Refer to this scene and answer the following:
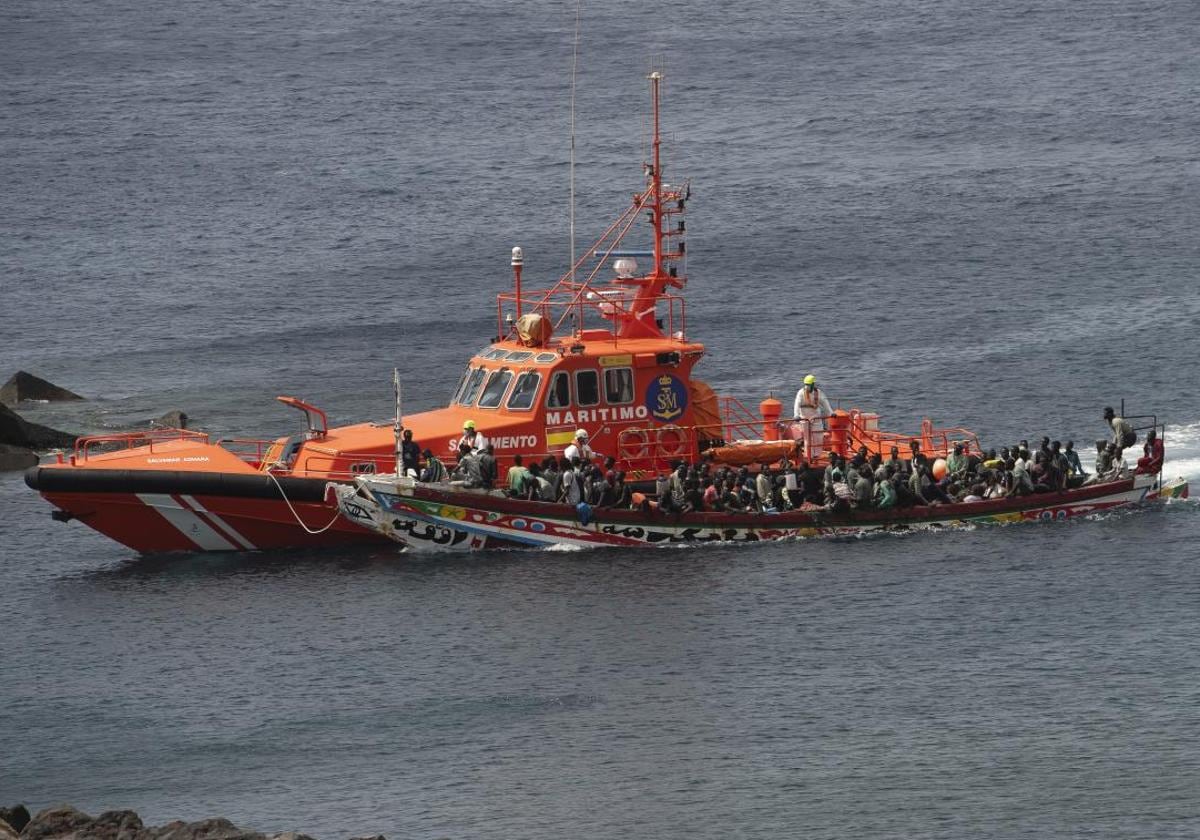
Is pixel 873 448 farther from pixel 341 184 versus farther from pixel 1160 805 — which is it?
pixel 341 184

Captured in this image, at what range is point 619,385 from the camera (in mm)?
52500

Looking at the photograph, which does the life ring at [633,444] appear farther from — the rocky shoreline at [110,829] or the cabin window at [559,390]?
the rocky shoreline at [110,829]

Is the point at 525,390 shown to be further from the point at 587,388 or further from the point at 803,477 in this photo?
the point at 803,477

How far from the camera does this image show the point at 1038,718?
41.6 m

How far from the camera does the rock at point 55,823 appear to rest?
34.5m

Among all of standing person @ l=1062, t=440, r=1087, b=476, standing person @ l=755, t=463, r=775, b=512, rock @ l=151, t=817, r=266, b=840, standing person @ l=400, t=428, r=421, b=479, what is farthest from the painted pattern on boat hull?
rock @ l=151, t=817, r=266, b=840

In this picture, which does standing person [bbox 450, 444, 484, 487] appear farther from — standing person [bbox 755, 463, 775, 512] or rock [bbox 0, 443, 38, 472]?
rock [bbox 0, 443, 38, 472]

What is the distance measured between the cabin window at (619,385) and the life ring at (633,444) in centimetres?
71

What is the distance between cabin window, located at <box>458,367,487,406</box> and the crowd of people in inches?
79.7

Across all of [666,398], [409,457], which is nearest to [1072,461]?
[666,398]

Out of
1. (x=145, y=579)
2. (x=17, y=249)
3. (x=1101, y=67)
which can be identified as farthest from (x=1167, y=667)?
(x=1101, y=67)

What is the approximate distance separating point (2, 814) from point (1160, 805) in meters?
18.7

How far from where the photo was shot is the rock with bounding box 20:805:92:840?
34.5 metres

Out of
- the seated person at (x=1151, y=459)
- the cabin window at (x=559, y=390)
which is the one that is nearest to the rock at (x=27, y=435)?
the cabin window at (x=559, y=390)
